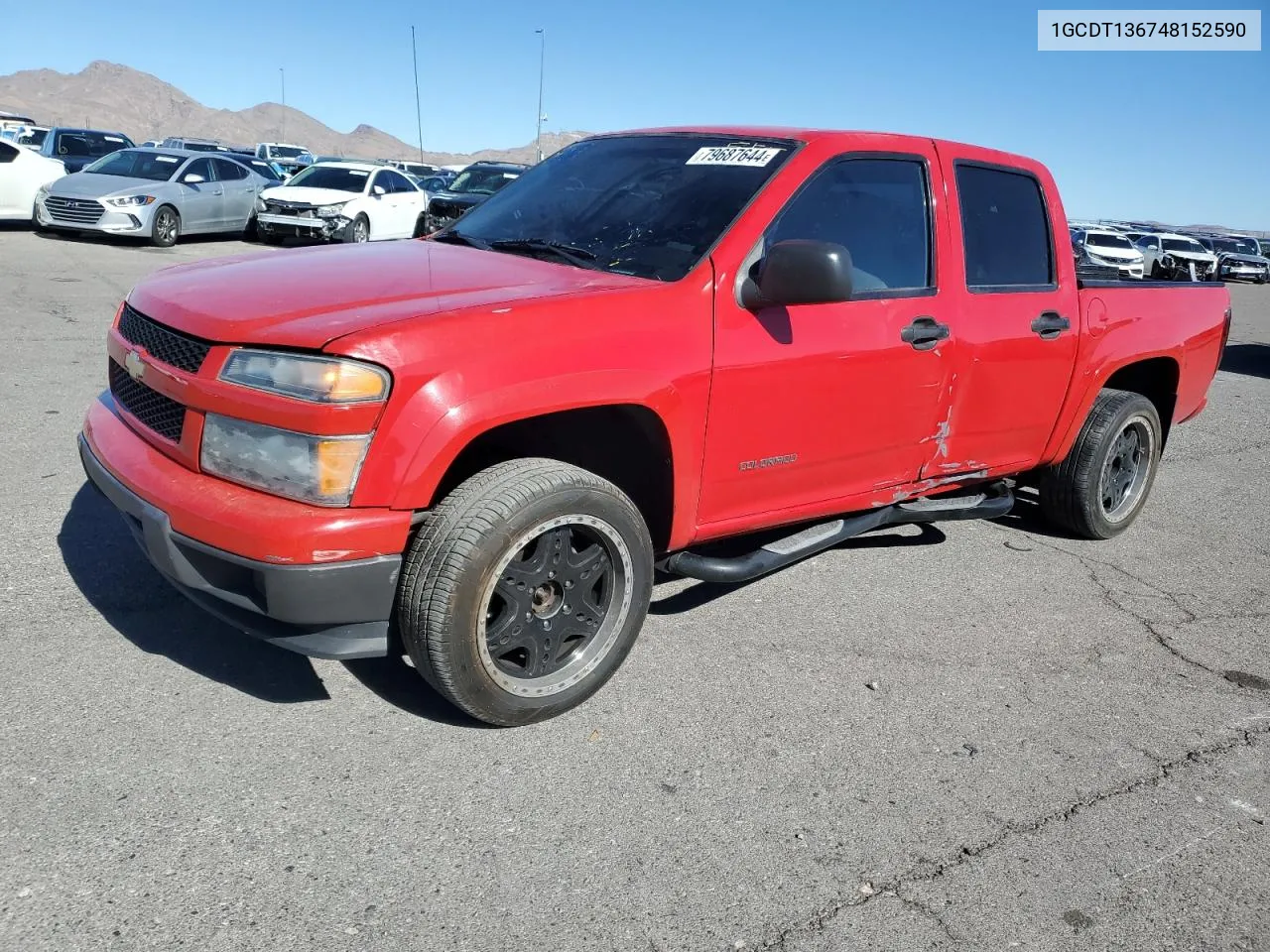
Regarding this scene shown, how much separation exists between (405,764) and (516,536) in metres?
0.72

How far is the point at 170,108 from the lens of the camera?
19175 cm

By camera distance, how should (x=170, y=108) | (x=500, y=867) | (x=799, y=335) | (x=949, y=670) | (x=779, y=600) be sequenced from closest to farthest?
(x=500, y=867)
(x=799, y=335)
(x=949, y=670)
(x=779, y=600)
(x=170, y=108)

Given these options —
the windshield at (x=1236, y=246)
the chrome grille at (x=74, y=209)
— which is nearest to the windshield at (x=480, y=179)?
the chrome grille at (x=74, y=209)

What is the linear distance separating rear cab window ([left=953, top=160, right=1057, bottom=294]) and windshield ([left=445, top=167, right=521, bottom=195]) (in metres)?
16.2

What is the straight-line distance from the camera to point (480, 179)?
20484 millimetres

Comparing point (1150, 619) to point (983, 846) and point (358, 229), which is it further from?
point (358, 229)

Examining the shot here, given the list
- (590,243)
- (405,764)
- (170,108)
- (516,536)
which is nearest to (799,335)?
(590,243)

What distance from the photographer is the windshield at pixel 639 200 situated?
3.60 m

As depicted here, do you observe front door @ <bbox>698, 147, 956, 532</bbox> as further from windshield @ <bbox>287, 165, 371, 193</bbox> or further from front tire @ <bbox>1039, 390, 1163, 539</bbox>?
windshield @ <bbox>287, 165, 371, 193</bbox>

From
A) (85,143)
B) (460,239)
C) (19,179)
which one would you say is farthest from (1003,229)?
(85,143)

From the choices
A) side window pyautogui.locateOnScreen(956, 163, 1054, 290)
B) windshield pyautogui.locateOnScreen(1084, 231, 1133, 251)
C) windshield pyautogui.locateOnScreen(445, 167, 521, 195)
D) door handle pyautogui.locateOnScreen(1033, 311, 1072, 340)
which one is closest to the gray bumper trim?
side window pyautogui.locateOnScreen(956, 163, 1054, 290)

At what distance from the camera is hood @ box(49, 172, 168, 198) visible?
16.1 metres

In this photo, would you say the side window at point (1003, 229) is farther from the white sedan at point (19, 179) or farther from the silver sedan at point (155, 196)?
the white sedan at point (19, 179)

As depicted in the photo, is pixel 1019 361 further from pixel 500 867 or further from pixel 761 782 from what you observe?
pixel 500 867
